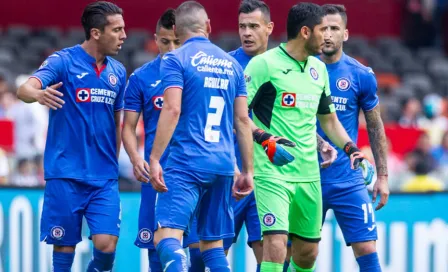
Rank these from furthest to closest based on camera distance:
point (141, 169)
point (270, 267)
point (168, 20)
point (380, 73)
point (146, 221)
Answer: point (380, 73), point (146, 221), point (168, 20), point (141, 169), point (270, 267)

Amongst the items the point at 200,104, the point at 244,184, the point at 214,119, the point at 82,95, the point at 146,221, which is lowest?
the point at 146,221

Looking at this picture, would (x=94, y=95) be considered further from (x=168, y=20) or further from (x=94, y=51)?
(x=168, y=20)

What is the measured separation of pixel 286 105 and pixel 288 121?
14 centimetres

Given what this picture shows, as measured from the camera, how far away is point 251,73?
29.2 feet

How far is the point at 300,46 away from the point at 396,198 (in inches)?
159

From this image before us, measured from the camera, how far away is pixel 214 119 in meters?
8.23

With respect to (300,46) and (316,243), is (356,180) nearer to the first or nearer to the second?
(316,243)

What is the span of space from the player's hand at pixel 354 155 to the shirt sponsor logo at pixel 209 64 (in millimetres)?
1503

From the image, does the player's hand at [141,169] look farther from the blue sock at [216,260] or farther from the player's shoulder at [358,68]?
the player's shoulder at [358,68]

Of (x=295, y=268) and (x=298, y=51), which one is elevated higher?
(x=298, y=51)

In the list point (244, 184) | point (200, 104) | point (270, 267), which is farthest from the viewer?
point (270, 267)

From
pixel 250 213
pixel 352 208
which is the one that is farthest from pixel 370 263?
pixel 250 213

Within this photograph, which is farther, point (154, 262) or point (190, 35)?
point (154, 262)

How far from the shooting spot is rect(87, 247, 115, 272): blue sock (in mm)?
9031
